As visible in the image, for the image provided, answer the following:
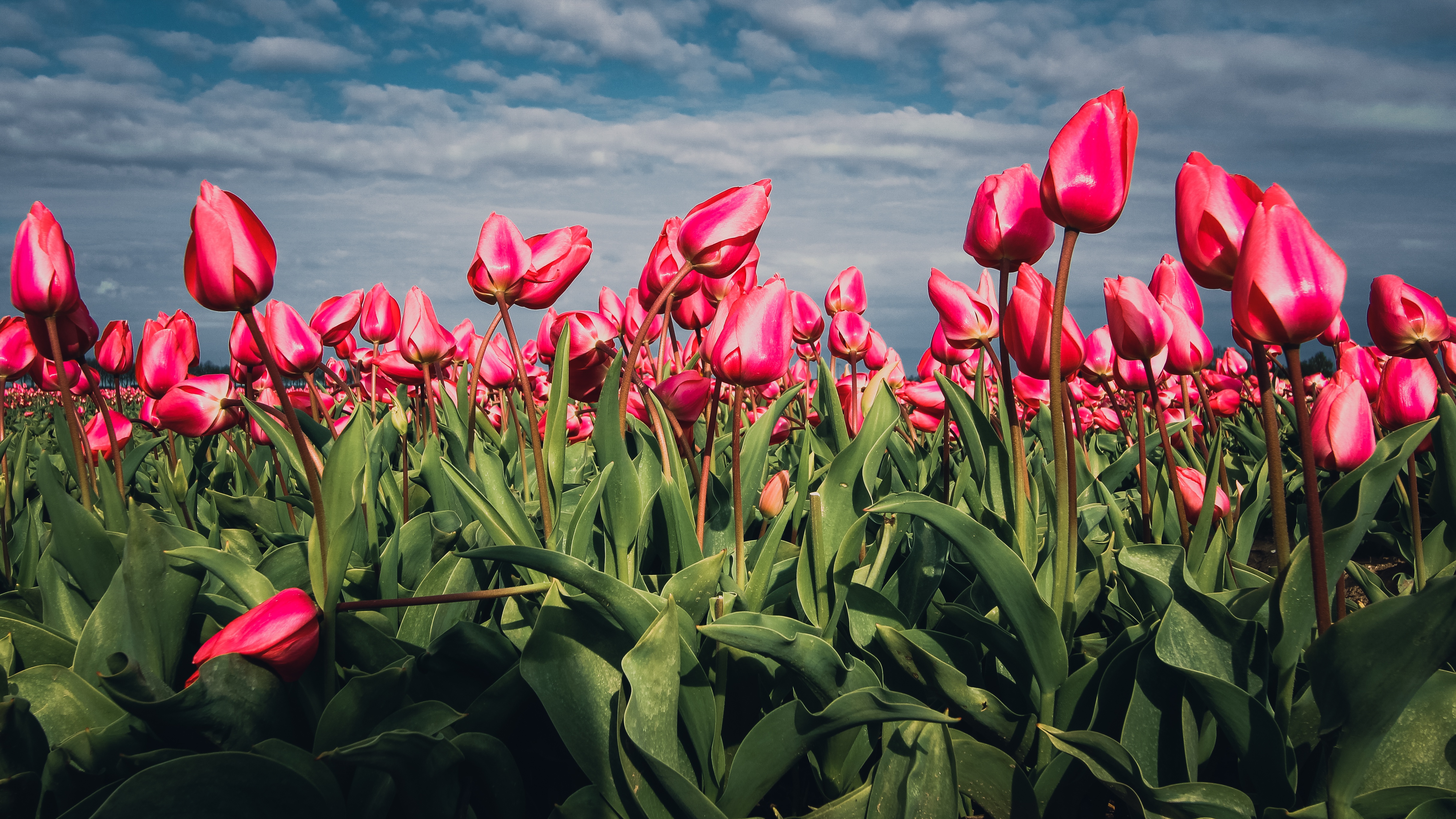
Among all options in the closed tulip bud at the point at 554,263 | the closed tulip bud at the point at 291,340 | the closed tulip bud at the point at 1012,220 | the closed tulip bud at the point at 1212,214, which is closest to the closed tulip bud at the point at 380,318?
the closed tulip bud at the point at 291,340

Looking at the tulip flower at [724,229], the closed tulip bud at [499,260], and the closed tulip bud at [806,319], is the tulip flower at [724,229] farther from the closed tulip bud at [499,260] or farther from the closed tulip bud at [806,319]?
the closed tulip bud at [806,319]

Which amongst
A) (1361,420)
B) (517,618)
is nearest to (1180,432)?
(1361,420)

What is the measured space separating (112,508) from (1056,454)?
6.10ft

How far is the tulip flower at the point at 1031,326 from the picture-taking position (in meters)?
1.12

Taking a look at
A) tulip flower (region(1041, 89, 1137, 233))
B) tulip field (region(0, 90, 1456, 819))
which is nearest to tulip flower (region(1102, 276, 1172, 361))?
tulip field (region(0, 90, 1456, 819))

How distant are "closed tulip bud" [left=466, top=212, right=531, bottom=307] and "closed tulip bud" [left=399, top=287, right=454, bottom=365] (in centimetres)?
94

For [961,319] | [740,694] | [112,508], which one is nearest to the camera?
[740,694]

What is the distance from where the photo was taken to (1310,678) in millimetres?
866

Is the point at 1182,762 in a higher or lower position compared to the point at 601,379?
lower

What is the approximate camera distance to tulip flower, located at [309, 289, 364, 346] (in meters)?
2.57

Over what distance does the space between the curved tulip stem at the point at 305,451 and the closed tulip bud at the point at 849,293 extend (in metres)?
2.14

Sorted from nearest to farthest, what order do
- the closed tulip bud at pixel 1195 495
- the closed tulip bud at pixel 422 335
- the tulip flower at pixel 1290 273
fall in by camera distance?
the tulip flower at pixel 1290 273, the closed tulip bud at pixel 1195 495, the closed tulip bud at pixel 422 335

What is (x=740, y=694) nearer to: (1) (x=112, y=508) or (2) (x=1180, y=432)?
(1) (x=112, y=508)

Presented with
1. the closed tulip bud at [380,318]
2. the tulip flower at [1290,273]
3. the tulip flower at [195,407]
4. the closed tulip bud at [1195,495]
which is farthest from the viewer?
the closed tulip bud at [380,318]
